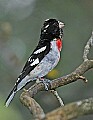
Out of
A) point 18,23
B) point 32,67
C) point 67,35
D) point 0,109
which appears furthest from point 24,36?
point 32,67

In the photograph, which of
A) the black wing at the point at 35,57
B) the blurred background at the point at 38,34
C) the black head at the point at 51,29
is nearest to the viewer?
the black head at the point at 51,29

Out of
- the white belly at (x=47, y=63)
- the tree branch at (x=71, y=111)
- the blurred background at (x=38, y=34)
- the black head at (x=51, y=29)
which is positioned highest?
the tree branch at (x=71, y=111)

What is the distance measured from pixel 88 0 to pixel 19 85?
10.4 feet

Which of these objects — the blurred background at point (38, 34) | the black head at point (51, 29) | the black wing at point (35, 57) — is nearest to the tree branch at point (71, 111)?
the black head at point (51, 29)

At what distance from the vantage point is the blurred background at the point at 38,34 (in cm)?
508

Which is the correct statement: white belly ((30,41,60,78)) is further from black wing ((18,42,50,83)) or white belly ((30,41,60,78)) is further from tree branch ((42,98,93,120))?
tree branch ((42,98,93,120))

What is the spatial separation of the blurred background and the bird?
6.66 ft

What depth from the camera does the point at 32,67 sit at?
8.86ft

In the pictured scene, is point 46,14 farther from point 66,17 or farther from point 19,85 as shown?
point 19,85

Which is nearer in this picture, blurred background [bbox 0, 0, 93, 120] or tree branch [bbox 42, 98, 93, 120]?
tree branch [bbox 42, 98, 93, 120]

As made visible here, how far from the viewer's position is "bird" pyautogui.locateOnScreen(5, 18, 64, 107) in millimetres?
2629

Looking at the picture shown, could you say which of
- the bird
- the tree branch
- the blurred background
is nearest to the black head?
the bird

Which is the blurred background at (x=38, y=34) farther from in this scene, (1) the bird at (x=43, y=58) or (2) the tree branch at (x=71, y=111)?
(2) the tree branch at (x=71, y=111)

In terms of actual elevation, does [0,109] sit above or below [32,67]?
below
